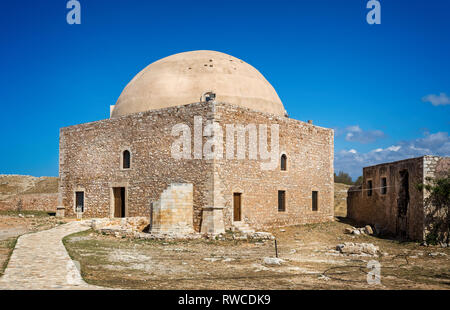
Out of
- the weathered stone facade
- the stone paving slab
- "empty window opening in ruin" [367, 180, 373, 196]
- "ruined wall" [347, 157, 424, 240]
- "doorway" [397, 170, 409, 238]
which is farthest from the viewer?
"empty window opening in ruin" [367, 180, 373, 196]

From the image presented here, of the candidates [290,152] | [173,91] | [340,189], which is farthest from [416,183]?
[340,189]

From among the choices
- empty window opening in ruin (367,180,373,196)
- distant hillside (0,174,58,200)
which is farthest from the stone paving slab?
distant hillside (0,174,58,200)

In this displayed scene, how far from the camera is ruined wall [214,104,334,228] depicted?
52.8 feet

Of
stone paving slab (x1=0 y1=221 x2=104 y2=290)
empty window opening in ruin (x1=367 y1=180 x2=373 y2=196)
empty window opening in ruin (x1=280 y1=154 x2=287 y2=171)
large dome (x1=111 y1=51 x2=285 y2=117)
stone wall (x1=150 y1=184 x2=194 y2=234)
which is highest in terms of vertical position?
large dome (x1=111 y1=51 x2=285 y2=117)

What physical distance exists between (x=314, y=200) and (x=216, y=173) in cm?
722

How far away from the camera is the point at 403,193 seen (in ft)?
54.7

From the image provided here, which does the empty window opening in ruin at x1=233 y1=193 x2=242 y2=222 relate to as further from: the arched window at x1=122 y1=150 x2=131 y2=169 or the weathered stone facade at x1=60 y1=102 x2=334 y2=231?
the arched window at x1=122 y1=150 x2=131 y2=169

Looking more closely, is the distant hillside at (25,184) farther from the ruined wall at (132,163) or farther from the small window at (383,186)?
the small window at (383,186)

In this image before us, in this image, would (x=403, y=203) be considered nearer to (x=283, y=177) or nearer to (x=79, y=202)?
(x=283, y=177)

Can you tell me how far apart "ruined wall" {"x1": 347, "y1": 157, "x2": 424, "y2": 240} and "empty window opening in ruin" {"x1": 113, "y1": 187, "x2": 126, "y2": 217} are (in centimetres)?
1140

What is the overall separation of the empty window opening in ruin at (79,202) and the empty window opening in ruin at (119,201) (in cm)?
244

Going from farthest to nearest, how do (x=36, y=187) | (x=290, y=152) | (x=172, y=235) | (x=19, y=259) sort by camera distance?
(x=36, y=187)
(x=290, y=152)
(x=172, y=235)
(x=19, y=259)
